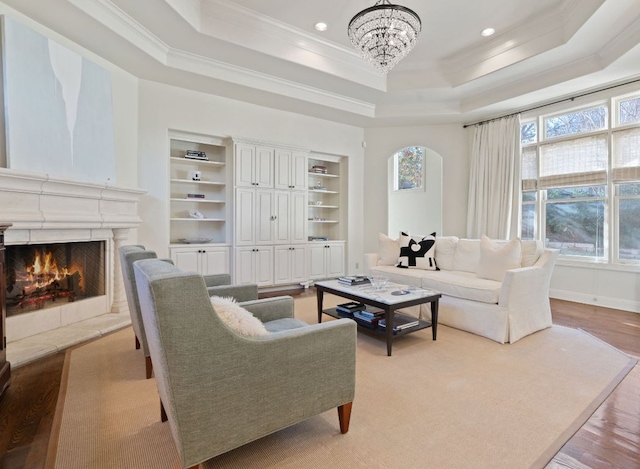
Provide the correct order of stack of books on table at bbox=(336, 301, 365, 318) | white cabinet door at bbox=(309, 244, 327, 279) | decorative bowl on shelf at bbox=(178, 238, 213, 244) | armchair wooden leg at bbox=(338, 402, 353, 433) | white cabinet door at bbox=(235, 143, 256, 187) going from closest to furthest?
armchair wooden leg at bbox=(338, 402, 353, 433) → stack of books on table at bbox=(336, 301, 365, 318) → decorative bowl on shelf at bbox=(178, 238, 213, 244) → white cabinet door at bbox=(235, 143, 256, 187) → white cabinet door at bbox=(309, 244, 327, 279)

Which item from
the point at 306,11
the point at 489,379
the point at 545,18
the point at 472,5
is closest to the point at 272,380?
the point at 489,379

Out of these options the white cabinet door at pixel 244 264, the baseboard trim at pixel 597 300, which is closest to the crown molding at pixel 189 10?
the white cabinet door at pixel 244 264

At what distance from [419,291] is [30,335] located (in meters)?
3.57

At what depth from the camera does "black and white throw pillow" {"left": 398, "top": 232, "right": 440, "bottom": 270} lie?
4285mm

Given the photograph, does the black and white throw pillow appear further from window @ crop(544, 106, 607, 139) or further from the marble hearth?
the marble hearth

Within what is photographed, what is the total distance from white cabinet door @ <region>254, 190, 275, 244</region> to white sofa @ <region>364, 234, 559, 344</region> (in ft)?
6.71

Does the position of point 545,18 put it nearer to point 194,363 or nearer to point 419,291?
point 419,291

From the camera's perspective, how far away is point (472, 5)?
361cm

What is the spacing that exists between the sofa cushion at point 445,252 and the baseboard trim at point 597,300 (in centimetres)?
199

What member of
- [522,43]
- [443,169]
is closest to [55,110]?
[522,43]

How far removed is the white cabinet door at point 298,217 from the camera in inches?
215

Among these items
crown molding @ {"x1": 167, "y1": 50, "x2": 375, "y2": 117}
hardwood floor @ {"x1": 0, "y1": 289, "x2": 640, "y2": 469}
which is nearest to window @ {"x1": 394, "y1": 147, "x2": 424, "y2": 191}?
crown molding @ {"x1": 167, "y1": 50, "x2": 375, "y2": 117}

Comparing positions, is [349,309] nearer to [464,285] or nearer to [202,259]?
[464,285]

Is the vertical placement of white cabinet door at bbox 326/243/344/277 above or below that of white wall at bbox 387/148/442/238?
below
